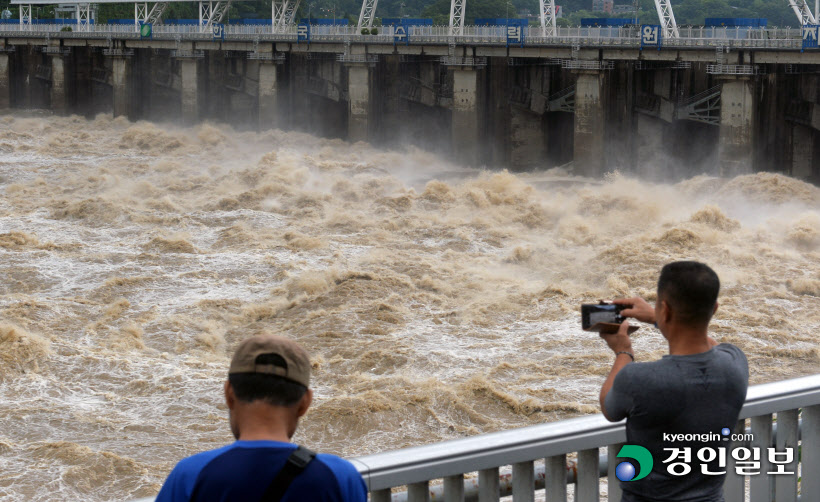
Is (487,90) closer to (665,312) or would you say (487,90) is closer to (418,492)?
(665,312)

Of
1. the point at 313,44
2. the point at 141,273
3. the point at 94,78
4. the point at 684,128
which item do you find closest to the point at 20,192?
the point at 141,273

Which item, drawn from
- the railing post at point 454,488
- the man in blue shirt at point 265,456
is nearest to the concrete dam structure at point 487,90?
the railing post at point 454,488

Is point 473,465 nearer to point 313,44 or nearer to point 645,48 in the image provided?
point 645,48

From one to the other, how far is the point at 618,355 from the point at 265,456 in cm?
143

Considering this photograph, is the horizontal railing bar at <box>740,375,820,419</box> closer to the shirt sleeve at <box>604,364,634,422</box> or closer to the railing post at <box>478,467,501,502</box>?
the shirt sleeve at <box>604,364,634,422</box>

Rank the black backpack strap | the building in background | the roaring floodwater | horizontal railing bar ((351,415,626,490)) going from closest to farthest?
1. the black backpack strap
2. horizontal railing bar ((351,415,626,490))
3. the roaring floodwater
4. the building in background

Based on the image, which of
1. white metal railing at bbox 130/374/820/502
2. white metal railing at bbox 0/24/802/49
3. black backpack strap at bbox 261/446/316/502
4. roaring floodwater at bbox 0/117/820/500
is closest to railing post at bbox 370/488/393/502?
white metal railing at bbox 130/374/820/502

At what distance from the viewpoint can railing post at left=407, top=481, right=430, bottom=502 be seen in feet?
11.8

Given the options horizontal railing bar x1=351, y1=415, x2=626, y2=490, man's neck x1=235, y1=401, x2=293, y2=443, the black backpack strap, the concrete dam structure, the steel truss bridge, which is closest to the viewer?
the black backpack strap

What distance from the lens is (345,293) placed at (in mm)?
19281

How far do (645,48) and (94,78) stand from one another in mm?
33462

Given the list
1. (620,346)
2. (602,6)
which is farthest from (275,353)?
(602,6)

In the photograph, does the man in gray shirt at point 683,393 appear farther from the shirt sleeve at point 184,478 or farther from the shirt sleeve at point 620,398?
the shirt sleeve at point 184,478

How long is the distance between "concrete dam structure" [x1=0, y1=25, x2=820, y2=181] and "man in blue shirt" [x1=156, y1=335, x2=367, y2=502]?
2932cm
